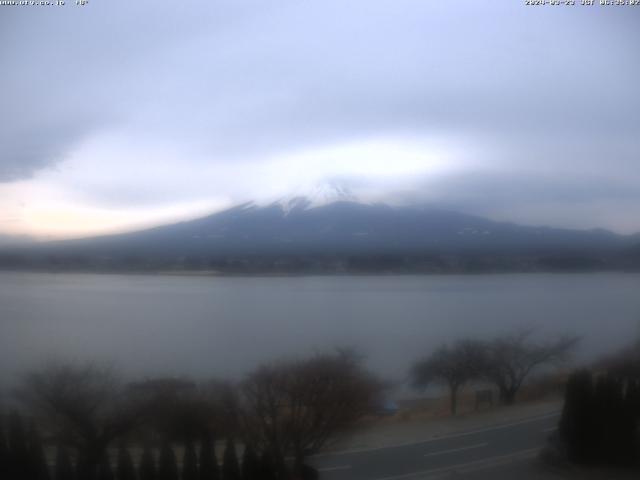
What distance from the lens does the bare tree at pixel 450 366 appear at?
2.01m

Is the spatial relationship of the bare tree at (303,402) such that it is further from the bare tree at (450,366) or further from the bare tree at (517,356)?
the bare tree at (517,356)

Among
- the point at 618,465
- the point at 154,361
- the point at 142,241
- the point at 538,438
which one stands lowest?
the point at 618,465

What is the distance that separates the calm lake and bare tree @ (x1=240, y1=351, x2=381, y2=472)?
0.06 meters

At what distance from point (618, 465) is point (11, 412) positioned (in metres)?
2.30

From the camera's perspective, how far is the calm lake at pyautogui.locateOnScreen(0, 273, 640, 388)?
6.40 ft

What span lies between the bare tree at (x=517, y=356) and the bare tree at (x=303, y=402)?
0.44 metres

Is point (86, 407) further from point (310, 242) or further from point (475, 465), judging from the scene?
point (475, 465)

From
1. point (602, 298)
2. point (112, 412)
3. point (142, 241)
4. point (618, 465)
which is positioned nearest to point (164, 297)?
point (142, 241)

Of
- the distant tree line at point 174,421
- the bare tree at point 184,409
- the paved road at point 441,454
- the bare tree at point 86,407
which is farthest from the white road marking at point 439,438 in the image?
the bare tree at point 86,407

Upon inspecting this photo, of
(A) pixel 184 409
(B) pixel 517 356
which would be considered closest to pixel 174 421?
(A) pixel 184 409

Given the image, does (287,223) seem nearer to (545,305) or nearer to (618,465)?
(545,305)

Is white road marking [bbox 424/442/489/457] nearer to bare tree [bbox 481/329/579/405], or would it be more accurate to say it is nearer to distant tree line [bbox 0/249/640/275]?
bare tree [bbox 481/329/579/405]

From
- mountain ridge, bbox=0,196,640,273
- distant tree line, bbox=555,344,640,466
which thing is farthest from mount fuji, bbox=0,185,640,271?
distant tree line, bbox=555,344,640,466

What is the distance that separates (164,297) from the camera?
2.00 meters
